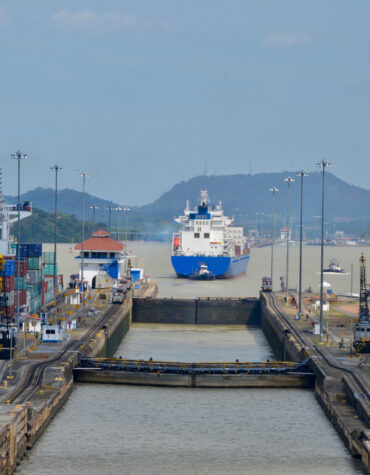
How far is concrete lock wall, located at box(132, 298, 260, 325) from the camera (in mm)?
124125

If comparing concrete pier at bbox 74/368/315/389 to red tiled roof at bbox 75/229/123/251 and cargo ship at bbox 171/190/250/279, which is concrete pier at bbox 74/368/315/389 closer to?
red tiled roof at bbox 75/229/123/251

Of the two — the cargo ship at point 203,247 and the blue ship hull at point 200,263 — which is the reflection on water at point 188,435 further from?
the cargo ship at point 203,247

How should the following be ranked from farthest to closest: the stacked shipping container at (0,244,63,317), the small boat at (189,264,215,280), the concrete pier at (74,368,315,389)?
the small boat at (189,264,215,280)
the stacked shipping container at (0,244,63,317)
the concrete pier at (74,368,315,389)

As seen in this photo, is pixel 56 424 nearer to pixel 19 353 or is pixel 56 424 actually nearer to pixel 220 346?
pixel 19 353

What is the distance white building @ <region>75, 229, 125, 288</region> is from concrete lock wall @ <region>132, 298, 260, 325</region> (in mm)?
19481

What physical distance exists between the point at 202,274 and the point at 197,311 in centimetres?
6375

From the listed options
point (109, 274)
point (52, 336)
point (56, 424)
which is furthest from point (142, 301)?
point (56, 424)

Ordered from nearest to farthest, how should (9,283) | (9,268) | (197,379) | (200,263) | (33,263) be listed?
(197,379) < (9,268) < (9,283) < (33,263) < (200,263)

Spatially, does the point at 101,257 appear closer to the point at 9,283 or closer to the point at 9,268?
the point at 9,283

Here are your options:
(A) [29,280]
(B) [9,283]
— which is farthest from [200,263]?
(B) [9,283]

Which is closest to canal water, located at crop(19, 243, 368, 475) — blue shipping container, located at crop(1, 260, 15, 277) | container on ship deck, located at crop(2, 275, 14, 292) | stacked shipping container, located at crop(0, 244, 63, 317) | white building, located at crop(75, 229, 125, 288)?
container on ship deck, located at crop(2, 275, 14, 292)

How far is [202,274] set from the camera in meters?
188

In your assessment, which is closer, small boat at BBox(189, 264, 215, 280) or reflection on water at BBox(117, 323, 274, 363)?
reflection on water at BBox(117, 323, 274, 363)

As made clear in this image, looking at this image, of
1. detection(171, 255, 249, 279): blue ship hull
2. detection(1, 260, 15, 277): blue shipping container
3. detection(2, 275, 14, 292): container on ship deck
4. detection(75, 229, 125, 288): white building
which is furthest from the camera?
detection(171, 255, 249, 279): blue ship hull
